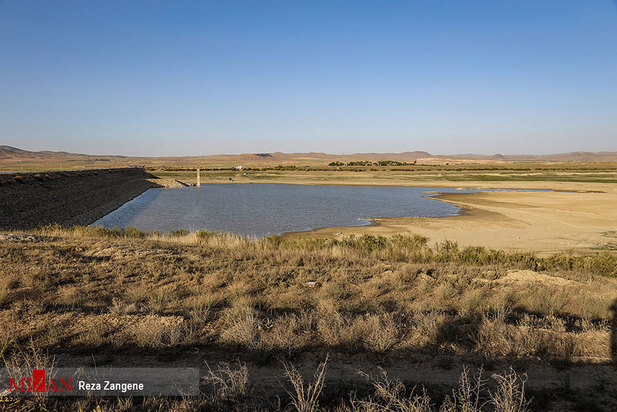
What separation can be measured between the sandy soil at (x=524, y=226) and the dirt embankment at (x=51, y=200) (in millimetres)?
18373

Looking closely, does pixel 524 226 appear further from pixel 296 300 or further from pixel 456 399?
pixel 456 399

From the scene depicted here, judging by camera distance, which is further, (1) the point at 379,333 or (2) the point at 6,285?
(2) the point at 6,285

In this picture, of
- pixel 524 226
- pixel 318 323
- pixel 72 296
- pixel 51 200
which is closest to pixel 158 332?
pixel 318 323

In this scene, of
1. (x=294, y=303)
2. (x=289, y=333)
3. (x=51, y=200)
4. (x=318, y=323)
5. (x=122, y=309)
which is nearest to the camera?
(x=289, y=333)

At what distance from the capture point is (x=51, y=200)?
29.1 meters

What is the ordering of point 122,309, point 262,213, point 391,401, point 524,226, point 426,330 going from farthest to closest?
point 262,213 < point 524,226 < point 122,309 < point 426,330 < point 391,401

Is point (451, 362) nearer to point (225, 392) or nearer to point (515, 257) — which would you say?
point (225, 392)

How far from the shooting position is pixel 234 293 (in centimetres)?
813

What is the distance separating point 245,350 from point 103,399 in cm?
207

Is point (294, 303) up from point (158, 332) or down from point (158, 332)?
down

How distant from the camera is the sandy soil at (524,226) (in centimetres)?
1805

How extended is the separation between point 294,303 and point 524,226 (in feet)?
67.3

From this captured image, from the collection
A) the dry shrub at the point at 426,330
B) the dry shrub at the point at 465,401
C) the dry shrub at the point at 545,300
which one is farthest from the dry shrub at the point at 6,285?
the dry shrub at the point at 545,300

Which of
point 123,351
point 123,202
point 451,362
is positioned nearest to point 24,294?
point 123,351
